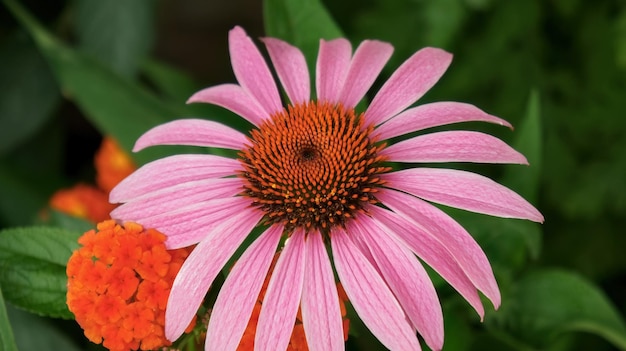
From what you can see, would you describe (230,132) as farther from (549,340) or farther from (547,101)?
(547,101)

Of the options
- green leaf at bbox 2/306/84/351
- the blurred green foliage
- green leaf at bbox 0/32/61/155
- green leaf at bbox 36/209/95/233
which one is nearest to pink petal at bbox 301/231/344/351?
green leaf at bbox 36/209/95/233

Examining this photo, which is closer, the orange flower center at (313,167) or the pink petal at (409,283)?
the pink petal at (409,283)

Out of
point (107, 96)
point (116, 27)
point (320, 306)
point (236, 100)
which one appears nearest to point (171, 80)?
point (116, 27)

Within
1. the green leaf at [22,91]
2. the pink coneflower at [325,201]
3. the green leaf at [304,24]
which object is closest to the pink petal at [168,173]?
the pink coneflower at [325,201]

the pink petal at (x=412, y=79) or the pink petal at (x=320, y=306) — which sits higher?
the pink petal at (x=412, y=79)

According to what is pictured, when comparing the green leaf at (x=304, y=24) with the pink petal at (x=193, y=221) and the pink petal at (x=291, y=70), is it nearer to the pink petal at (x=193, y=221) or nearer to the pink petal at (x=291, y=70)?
the pink petal at (x=291, y=70)

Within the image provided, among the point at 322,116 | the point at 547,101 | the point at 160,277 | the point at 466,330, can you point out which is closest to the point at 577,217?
the point at 547,101

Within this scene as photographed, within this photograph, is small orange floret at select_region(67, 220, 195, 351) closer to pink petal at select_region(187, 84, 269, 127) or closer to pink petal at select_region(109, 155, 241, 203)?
pink petal at select_region(109, 155, 241, 203)
